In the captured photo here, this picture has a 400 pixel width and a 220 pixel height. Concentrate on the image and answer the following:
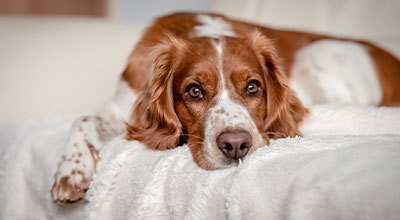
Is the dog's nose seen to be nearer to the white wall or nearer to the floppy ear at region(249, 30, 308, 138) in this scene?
the floppy ear at region(249, 30, 308, 138)

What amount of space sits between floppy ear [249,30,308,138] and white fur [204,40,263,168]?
0.79ft

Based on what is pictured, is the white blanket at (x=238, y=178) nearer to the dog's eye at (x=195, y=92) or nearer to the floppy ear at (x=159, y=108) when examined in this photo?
the floppy ear at (x=159, y=108)

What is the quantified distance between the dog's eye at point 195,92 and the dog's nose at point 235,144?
0.30 meters

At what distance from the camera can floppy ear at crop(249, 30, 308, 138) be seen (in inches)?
76.4

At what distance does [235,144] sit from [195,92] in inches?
14.3

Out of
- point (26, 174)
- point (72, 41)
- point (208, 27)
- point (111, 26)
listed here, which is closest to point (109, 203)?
point (26, 174)

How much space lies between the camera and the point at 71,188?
1.71 meters

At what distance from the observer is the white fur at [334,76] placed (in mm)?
2617

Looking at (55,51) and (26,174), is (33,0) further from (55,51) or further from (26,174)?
(26,174)

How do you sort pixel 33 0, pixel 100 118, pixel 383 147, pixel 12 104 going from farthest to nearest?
pixel 33 0 → pixel 12 104 → pixel 100 118 → pixel 383 147

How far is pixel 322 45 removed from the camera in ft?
9.05

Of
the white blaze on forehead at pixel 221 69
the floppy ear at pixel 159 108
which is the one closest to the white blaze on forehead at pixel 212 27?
the floppy ear at pixel 159 108

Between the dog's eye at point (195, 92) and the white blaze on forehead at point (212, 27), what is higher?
the white blaze on forehead at point (212, 27)

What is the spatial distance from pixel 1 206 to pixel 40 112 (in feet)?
1.89
